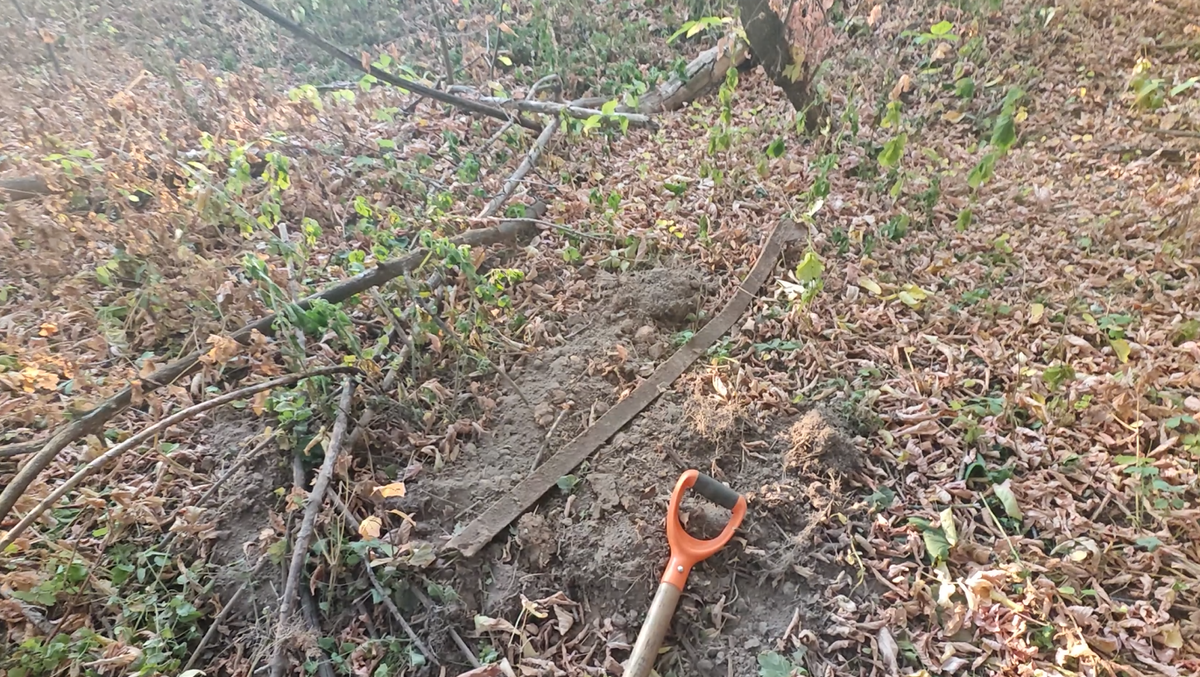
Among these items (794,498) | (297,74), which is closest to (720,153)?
(794,498)

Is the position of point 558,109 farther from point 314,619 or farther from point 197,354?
point 314,619

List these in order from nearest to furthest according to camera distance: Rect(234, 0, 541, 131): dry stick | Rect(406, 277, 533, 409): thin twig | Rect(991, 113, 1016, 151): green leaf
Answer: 1. Rect(991, 113, 1016, 151): green leaf
2. Rect(406, 277, 533, 409): thin twig
3. Rect(234, 0, 541, 131): dry stick

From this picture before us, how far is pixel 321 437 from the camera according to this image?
211cm

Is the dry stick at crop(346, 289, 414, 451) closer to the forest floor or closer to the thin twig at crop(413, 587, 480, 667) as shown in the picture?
the forest floor

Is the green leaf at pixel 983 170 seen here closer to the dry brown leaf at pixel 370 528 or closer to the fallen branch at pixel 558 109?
the fallen branch at pixel 558 109

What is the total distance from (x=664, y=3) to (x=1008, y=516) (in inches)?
158

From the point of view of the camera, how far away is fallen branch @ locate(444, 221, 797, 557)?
1991mm

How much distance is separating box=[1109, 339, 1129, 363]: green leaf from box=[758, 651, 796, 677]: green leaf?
1.65 m

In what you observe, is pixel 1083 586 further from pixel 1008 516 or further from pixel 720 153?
pixel 720 153

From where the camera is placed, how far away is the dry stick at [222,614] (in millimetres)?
1746

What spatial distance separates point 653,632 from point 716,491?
0.45 m

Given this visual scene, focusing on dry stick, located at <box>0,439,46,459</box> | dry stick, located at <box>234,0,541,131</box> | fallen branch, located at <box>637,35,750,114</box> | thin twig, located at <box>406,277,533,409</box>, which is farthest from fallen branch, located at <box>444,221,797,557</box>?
dry stick, located at <box>234,0,541,131</box>

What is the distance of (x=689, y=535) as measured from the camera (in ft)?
6.35

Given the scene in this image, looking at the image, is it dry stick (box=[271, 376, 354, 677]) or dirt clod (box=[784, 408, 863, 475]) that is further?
dirt clod (box=[784, 408, 863, 475])
